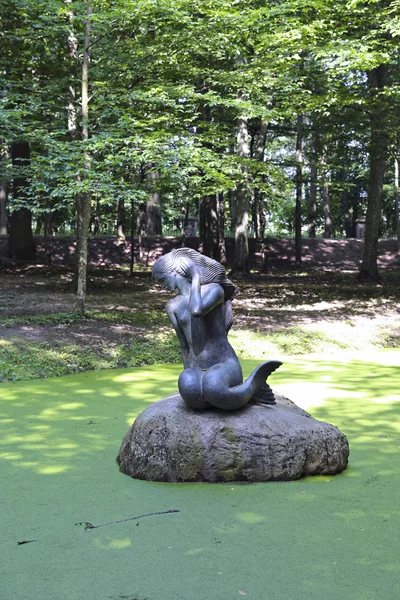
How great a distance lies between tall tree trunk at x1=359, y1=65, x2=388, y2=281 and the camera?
1356cm

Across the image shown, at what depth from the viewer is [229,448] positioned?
3994 mm

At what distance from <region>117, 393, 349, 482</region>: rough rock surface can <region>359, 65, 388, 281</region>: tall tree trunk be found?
10.1 meters

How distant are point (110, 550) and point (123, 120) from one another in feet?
26.2

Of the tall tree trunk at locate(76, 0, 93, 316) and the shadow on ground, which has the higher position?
the tall tree trunk at locate(76, 0, 93, 316)

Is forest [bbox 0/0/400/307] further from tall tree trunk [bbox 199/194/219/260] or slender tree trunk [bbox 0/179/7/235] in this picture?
slender tree trunk [bbox 0/179/7/235]

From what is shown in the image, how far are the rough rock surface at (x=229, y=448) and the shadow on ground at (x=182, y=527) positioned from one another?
0.30 feet

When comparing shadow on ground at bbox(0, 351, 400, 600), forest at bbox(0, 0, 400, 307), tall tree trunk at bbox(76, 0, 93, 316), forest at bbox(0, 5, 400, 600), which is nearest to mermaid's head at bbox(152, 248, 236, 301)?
forest at bbox(0, 5, 400, 600)

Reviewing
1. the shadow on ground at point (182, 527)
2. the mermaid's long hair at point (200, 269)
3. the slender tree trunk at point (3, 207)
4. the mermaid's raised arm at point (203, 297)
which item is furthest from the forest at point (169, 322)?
the mermaid's long hair at point (200, 269)

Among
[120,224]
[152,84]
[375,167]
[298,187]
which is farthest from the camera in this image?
[120,224]

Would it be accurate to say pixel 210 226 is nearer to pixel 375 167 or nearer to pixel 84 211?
pixel 375 167

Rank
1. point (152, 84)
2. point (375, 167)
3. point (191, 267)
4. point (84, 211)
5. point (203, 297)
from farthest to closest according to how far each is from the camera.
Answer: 1. point (375, 167)
2. point (152, 84)
3. point (84, 211)
4. point (191, 267)
5. point (203, 297)

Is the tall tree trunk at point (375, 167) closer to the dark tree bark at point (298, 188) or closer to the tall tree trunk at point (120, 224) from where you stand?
the dark tree bark at point (298, 188)

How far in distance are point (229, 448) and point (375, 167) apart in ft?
43.2

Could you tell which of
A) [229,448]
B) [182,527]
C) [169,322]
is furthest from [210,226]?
[182,527]
